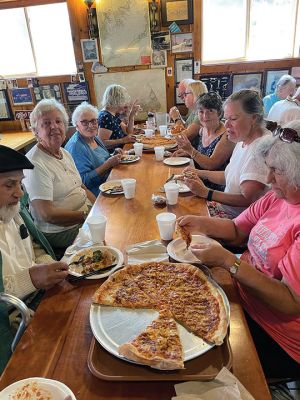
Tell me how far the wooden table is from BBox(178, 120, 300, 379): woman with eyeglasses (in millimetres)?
3560

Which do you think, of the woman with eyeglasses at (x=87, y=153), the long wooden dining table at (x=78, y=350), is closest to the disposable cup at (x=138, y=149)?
the woman with eyeglasses at (x=87, y=153)

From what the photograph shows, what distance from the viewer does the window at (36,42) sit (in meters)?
4.45

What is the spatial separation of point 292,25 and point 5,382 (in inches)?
203

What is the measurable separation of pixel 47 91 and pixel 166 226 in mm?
4217

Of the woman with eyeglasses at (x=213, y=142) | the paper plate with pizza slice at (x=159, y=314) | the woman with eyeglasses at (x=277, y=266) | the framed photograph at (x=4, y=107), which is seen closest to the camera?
the paper plate with pizza slice at (x=159, y=314)

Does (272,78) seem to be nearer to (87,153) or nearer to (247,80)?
(247,80)

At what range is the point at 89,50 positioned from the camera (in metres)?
4.51

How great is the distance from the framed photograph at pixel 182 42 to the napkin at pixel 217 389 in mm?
4488

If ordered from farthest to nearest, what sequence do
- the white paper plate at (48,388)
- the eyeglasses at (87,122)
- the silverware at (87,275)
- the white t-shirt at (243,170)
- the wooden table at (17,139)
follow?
the wooden table at (17,139) → the eyeglasses at (87,122) → the white t-shirt at (243,170) → the silverware at (87,275) → the white paper plate at (48,388)

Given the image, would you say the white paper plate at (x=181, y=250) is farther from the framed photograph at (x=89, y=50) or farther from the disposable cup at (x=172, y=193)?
the framed photograph at (x=89, y=50)

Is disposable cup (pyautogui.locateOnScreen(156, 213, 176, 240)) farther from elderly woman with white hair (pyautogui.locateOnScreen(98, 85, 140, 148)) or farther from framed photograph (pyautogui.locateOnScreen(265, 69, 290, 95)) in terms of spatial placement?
framed photograph (pyautogui.locateOnScreen(265, 69, 290, 95))


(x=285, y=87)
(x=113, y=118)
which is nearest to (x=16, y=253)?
(x=113, y=118)

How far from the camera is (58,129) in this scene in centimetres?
201

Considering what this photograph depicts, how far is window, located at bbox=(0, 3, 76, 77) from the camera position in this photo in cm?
445
